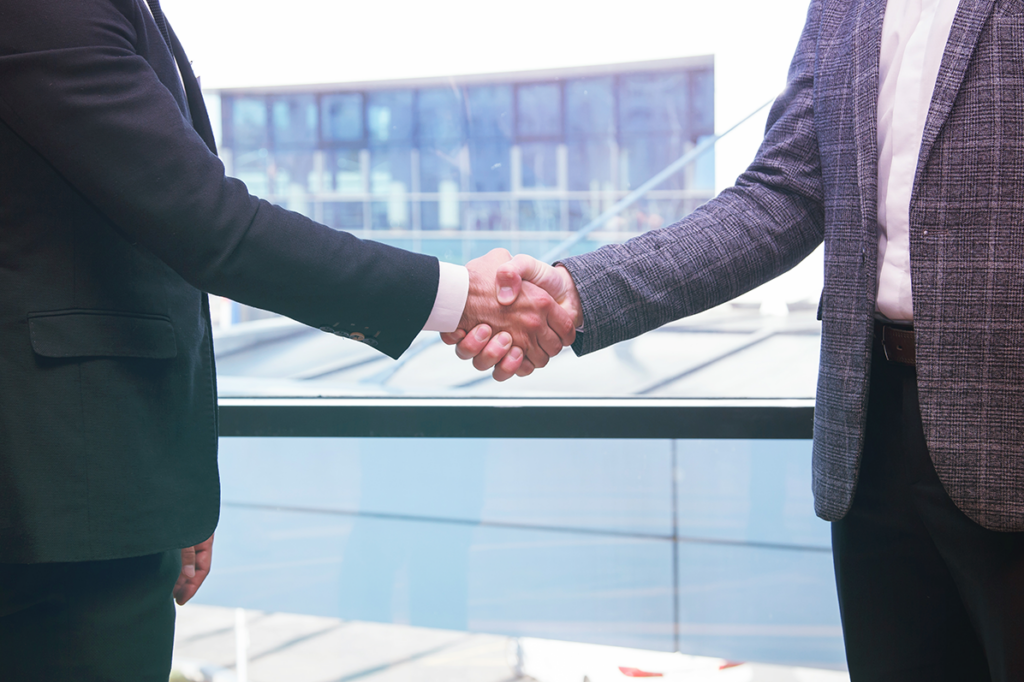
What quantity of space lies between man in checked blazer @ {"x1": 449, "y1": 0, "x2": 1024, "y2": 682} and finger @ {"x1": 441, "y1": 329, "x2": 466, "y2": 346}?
0.51 meters

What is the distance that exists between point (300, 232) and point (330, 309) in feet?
0.37

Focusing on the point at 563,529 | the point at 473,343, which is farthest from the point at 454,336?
the point at 563,529

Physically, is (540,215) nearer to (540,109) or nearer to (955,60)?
(540,109)

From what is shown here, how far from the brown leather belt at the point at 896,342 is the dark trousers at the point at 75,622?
98 centimetres

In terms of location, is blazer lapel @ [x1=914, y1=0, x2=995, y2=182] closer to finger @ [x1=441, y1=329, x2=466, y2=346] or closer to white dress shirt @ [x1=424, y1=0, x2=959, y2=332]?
white dress shirt @ [x1=424, y1=0, x2=959, y2=332]

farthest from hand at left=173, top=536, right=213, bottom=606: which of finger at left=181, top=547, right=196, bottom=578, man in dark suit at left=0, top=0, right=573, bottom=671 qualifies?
man in dark suit at left=0, top=0, right=573, bottom=671

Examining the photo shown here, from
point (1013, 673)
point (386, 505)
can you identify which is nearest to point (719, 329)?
point (386, 505)

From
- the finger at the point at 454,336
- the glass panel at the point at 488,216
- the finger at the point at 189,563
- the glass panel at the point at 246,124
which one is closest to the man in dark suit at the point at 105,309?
the finger at the point at 189,563

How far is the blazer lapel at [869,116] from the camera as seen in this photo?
2.72 ft

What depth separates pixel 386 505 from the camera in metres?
2.03

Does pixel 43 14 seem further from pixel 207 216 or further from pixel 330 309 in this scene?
pixel 330 309

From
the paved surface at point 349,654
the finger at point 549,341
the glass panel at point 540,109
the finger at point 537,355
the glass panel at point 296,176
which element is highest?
the glass panel at point 540,109

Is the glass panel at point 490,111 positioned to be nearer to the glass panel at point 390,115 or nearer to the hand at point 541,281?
the glass panel at point 390,115

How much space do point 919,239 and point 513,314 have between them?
70 cm
